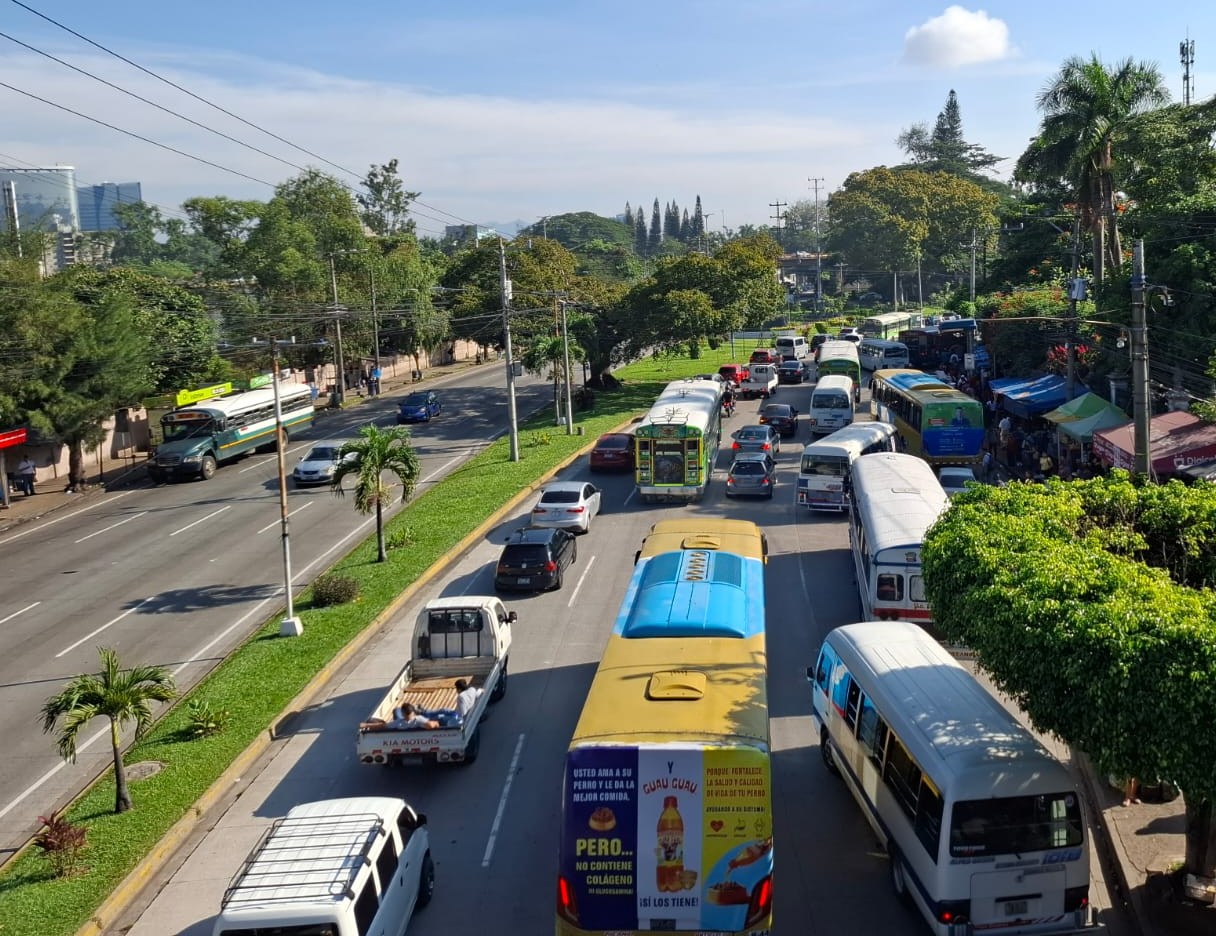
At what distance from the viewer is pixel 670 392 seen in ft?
143

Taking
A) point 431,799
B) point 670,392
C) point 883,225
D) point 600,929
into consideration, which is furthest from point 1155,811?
point 883,225

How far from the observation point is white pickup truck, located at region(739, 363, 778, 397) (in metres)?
62.7

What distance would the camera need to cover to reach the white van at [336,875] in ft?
37.0

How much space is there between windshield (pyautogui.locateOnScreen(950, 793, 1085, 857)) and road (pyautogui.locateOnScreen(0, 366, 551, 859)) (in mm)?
13937

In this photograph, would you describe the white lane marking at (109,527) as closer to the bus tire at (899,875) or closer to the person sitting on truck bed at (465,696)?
the person sitting on truck bed at (465,696)

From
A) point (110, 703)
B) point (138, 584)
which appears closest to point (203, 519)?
point (138, 584)

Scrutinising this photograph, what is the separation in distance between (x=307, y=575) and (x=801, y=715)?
17007mm

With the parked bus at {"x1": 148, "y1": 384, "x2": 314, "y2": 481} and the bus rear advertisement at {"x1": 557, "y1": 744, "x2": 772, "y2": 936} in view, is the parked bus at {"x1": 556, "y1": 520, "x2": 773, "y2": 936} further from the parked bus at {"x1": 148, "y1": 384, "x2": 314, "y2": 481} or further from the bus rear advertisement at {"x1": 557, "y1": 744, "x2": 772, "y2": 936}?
the parked bus at {"x1": 148, "y1": 384, "x2": 314, "y2": 481}

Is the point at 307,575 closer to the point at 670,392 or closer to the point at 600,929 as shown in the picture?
the point at 670,392

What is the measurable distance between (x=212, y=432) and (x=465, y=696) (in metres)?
32.0

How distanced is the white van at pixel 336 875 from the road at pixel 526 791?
0.92 meters

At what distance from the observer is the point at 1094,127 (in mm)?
41938

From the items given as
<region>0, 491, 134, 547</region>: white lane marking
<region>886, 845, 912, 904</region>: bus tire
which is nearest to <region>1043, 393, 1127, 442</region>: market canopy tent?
<region>886, 845, 912, 904</region>: bus tire

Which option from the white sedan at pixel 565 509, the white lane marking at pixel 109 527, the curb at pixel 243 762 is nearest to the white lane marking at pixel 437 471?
the white lane marking at pixel 109 527
